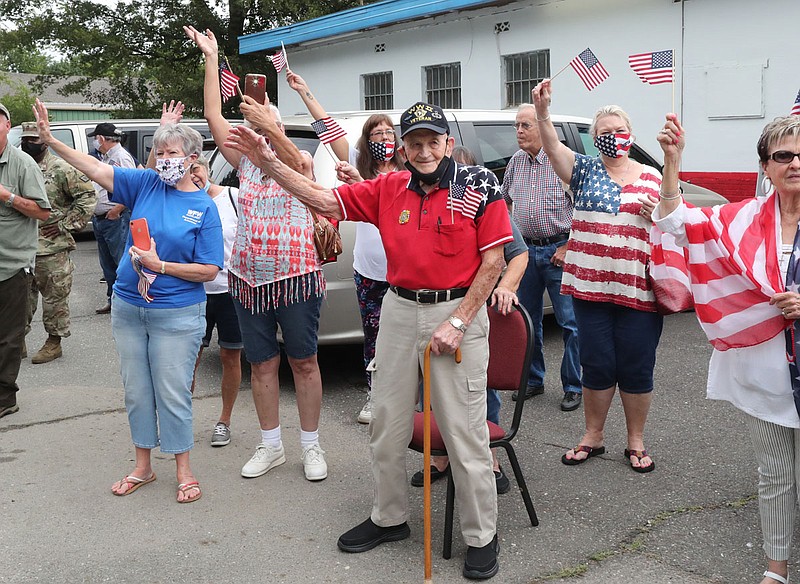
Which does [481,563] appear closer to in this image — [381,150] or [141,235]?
[141,235]

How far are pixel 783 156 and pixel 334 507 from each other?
8.66 feet

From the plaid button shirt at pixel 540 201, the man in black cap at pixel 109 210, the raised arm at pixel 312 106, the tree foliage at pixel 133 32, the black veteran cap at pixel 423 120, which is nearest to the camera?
the black veteran cap at pixel 423 120

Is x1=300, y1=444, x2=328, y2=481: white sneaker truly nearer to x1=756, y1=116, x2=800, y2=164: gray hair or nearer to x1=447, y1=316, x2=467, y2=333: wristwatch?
x1=447, y1=316, x2=467, y2=333: wristwatch

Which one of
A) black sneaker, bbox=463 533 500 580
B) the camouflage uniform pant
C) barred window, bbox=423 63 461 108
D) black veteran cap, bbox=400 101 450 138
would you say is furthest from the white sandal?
barred window, bbox=423 63 461 108

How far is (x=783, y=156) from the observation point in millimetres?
3100

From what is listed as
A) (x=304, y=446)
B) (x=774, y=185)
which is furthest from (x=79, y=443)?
(x=774, y=185)

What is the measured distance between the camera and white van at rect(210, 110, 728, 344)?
5863mm

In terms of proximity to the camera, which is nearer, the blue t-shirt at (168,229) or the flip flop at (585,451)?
the blue t-shirt at (168,229)

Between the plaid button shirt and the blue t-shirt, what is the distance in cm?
232

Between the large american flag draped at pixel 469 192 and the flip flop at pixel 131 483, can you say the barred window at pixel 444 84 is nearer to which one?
the flip flop at pixel 131 483

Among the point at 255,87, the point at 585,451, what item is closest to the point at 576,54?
the point at 585,451

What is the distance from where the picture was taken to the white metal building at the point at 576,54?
1053cm

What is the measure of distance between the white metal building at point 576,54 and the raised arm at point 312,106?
19.6ft

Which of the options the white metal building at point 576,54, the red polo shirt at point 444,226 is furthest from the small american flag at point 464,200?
the white metal building at point 576,54
